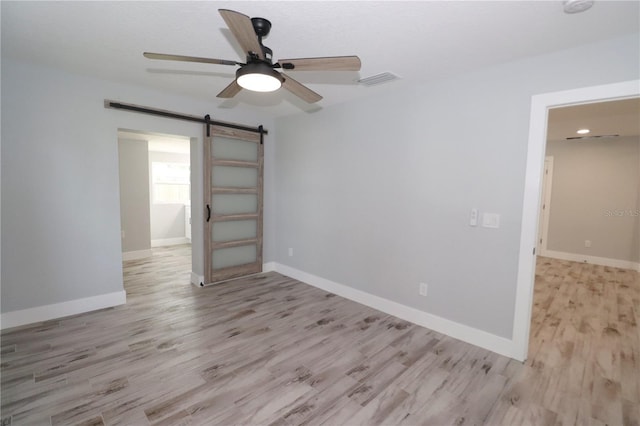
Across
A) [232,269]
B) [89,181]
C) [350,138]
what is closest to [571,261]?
[350,138]

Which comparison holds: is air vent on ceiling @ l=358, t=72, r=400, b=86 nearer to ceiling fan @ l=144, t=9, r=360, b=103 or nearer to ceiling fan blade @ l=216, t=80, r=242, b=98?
ceiling fan @ l=144, t=9, r=360, b=103

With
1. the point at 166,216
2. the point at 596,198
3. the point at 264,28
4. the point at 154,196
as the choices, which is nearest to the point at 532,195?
the point at 264,28

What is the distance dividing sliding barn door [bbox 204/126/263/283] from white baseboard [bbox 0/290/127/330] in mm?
1107

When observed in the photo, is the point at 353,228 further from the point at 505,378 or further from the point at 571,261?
the point at 571,261

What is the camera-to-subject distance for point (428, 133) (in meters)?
3.03

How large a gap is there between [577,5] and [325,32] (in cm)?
150

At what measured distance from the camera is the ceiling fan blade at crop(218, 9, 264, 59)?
1409 millimetres

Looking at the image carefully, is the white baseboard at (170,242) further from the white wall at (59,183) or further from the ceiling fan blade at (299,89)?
the ceiling fan blade at (299,89)

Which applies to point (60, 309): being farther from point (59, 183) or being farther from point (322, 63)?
point (322, 63)

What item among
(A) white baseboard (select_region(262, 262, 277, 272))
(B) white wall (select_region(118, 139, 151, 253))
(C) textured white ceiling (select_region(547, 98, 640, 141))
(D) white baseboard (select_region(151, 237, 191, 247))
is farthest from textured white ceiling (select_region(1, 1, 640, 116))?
(D) white baseboard (select_region(151, 237, 191, 247))

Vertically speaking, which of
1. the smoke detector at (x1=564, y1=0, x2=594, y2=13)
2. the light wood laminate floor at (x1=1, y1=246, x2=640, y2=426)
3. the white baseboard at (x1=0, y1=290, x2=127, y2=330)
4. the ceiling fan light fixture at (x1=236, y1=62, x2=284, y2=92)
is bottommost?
the light wood laminate floor at (x1=1, y1=246, x2=640, y2=426)

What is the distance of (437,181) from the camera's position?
2992mm

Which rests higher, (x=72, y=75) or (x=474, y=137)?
(x=72, y=75)

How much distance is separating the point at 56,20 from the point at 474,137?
3.40 metres
